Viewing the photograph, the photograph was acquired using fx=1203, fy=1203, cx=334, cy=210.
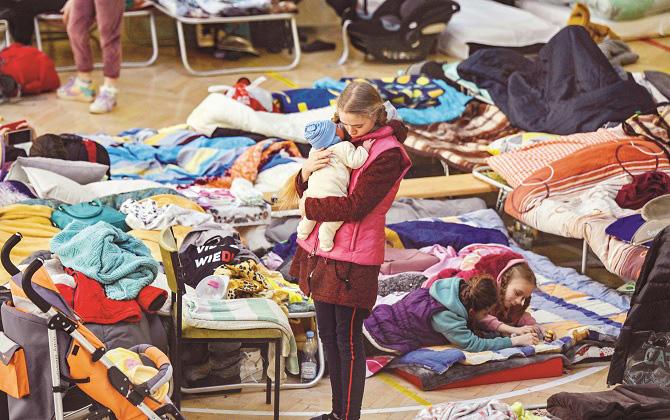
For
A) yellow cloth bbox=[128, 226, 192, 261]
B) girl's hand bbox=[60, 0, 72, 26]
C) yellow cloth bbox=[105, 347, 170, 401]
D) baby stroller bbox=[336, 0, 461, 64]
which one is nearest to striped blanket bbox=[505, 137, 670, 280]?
yellow cloth bbox=[128, 226, 192, 261]

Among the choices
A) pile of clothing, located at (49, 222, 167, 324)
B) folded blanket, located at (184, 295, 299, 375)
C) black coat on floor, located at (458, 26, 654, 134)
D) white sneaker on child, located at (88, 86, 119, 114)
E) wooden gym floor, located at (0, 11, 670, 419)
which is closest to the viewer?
pile of clothing, located at (49, 222, 167, 324)

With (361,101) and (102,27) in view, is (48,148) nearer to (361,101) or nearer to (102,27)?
(102,27)

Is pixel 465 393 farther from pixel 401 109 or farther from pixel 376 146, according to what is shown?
pixel 401 109

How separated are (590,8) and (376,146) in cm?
655

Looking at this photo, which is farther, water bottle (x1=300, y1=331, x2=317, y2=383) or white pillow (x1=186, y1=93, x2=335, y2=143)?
white pillow (x1=186, y1=93, x2=335, y2=143)

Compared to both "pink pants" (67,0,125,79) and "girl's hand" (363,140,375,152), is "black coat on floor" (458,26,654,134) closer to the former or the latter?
"pink pants" (67,0,125,79)

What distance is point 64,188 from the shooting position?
5.64m

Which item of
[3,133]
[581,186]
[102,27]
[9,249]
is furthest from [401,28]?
[9,249]

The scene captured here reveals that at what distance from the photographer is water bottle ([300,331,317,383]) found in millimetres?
4820

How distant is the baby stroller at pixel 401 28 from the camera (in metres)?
9.41

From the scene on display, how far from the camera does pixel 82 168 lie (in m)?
5.90

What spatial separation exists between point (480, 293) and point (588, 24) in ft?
15.1

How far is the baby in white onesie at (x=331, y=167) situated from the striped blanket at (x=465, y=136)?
9.78ft

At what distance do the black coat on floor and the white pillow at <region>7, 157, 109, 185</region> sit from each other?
264cm
